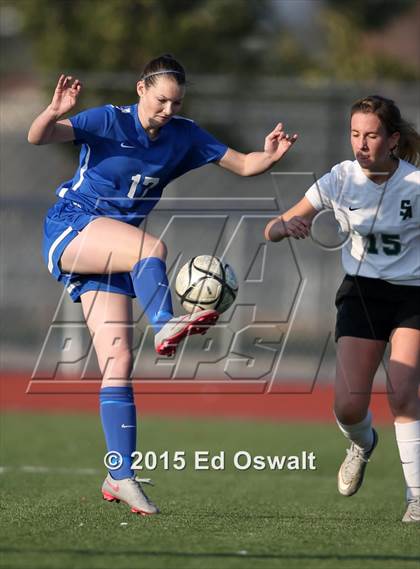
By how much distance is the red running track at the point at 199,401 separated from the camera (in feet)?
43.9

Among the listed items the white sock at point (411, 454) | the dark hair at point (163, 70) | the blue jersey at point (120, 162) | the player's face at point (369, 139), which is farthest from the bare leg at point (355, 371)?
the dark hair at point (163, 70)

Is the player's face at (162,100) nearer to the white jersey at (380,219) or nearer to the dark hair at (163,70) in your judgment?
the dark hair at (163,70)

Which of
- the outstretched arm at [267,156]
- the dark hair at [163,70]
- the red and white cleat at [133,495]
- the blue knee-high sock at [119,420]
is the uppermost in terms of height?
the dark hair at [163,70]

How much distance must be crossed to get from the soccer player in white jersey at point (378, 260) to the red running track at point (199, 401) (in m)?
7.68

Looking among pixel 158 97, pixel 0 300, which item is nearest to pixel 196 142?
pixel 158 97

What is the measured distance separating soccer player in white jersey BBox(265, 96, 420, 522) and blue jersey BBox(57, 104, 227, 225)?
660 mm

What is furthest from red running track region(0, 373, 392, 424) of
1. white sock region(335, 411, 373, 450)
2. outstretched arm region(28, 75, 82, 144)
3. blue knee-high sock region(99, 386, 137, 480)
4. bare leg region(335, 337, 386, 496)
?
outstretched arm region(28, 75, 82, 144)

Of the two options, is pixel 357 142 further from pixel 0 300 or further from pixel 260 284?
pixel 0 300

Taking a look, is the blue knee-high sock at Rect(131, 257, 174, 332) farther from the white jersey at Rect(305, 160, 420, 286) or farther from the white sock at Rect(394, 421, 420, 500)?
the white sock at Rect(394, 421, 420, 500)

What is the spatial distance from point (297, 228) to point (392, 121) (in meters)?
0.69

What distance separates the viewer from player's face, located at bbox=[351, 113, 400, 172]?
530cm

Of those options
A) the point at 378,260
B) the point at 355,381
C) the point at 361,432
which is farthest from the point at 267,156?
the point at 361,432

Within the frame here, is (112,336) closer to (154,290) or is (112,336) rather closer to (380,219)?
(154,290)

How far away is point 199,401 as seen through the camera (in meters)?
13.9
